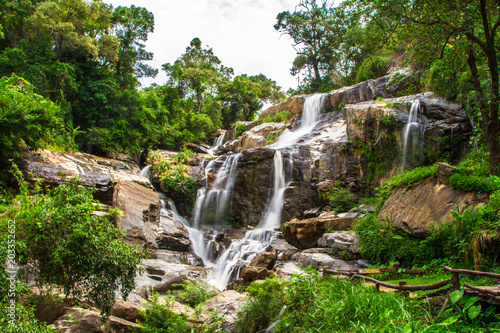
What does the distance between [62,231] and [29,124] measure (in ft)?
29.2

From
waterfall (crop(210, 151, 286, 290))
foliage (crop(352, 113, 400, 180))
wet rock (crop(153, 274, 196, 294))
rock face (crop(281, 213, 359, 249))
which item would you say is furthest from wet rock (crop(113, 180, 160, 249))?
foliage (crop(352, 113, 400, 180))

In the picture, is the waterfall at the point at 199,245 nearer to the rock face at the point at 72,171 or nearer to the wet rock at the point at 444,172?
the rock face at the point at 72,171

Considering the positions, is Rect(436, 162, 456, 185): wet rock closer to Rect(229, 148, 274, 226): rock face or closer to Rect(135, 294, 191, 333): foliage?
Rect(135, 294, 191, 333): foliage

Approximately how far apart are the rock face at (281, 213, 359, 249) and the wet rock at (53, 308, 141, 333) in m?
7.30

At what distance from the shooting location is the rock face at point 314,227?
39.1 ft

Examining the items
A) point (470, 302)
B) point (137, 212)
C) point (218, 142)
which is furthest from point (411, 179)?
point (218, 142)

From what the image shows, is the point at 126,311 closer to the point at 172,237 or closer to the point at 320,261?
the point at 320,261

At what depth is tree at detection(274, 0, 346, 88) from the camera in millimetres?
31438

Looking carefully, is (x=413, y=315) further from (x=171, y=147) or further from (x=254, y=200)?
(x=171, y=147)

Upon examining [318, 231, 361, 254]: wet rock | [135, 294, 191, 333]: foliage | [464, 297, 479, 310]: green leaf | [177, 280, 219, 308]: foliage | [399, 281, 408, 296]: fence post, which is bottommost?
[177, 280, 219, 308]: foliage

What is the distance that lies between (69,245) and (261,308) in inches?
148

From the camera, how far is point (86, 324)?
603cm

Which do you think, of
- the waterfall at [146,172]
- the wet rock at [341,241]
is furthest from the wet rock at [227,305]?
the waterfall at [146,172]

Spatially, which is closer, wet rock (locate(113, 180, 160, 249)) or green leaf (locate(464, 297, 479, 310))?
green leaf (locate(464, 297, 479, 310))
